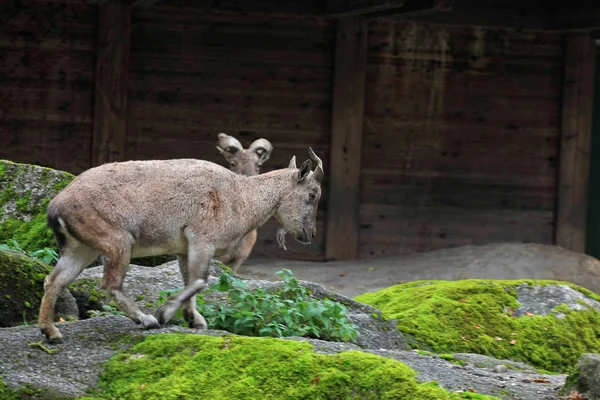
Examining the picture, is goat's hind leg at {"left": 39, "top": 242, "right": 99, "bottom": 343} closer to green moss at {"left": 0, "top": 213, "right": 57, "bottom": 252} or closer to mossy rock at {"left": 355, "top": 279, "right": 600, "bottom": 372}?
green moss at {"left": 0, "top": 213, "right": 57, "bottom": 252}

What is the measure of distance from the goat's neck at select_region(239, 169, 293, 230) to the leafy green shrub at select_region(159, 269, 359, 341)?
42 cm

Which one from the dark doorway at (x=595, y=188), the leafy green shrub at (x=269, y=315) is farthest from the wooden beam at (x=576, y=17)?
the leafy green shrub at (x=269, y=315)

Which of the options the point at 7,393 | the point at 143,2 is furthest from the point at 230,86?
the point at 7,393

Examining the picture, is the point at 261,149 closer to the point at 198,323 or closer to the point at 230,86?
the point at 230,86

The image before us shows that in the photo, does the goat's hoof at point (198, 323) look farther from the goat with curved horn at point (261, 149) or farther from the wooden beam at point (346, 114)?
the wooden beam at point (346, 114)

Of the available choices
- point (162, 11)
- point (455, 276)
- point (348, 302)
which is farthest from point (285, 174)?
point (162, 11)

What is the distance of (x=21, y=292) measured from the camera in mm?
7504

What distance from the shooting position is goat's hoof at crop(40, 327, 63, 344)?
6434mm

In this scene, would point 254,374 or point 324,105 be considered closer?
point 254,374

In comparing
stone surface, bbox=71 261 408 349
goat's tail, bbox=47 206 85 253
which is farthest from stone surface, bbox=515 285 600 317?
goat's tail, bbox=47 206 85 253

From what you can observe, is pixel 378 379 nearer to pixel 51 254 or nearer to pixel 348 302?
pixel 348 302

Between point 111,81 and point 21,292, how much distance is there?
27.6 ft

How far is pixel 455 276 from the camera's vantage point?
14969 millimetres

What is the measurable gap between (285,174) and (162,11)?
28.5 feet
